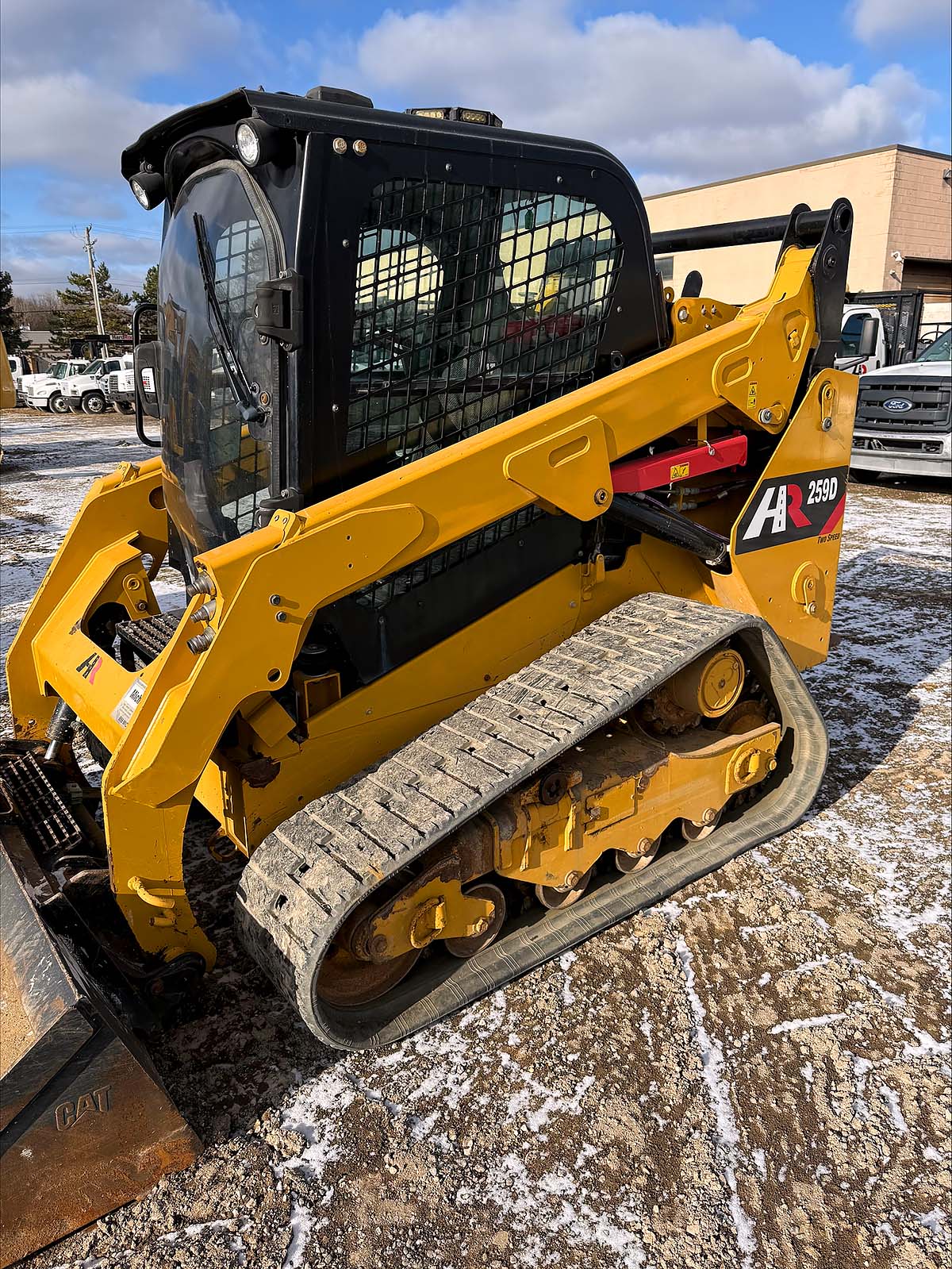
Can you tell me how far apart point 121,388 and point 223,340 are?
2495 cm

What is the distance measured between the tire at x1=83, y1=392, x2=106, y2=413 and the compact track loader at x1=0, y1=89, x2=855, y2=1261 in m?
25.6

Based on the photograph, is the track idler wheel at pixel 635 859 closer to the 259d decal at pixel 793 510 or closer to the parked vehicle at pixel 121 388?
the 259d decal at pixel 793 510

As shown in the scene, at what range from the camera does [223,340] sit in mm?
2658

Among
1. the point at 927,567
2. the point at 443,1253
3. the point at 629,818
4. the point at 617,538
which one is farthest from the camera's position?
the point at 927,567

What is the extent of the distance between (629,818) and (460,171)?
6.96ft

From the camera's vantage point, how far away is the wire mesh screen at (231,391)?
2.56 metres

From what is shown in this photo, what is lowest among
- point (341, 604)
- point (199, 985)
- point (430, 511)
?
point (199, 985)

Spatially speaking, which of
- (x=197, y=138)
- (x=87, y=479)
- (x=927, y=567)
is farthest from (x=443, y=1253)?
(x=87, y=479)

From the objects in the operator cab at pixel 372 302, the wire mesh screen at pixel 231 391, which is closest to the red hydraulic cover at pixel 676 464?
the operator cab at pixel 372 302

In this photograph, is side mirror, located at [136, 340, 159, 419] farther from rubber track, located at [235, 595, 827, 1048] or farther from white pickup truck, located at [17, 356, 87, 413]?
white pickup truck, located at [17, 356, 87, 413]

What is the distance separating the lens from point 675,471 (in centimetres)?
320

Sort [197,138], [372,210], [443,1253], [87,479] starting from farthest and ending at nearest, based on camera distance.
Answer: [87,479], [197,138], [372,210], [443,1253]

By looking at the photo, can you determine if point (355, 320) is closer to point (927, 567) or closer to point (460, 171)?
point (460, 171)

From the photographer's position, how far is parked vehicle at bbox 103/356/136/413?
81.4ft
